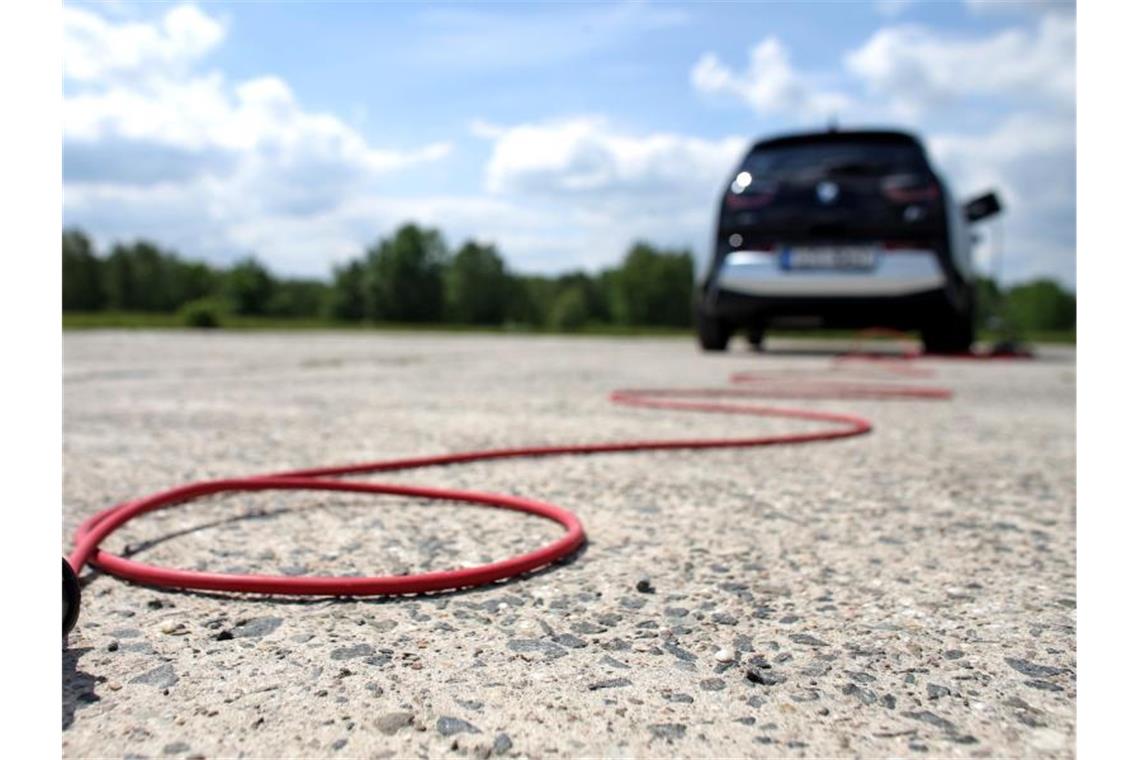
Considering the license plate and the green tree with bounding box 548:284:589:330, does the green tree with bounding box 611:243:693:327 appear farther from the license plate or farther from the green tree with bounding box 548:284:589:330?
the license plate

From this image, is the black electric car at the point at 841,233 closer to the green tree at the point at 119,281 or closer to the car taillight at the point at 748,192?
the car taillight at the point at 748,192

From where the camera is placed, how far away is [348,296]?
7644cm

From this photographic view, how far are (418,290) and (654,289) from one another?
21.7 metres

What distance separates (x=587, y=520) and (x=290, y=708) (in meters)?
0.99

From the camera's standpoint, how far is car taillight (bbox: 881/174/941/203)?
6.55m

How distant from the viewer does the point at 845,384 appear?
218 inches

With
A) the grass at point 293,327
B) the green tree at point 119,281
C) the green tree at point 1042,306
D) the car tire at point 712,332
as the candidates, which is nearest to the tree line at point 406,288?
the green tree at point 119,281

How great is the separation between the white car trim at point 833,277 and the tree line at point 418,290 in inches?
2450

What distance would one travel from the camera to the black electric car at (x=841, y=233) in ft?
21.7

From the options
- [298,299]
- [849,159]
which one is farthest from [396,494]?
[298,299]

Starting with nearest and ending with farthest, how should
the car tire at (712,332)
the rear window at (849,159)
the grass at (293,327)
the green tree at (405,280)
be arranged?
1. the rear window at (849,159)
2. the car tire at (712,332)
3. the grass at (293,327)
4. the green tree at (405,280)

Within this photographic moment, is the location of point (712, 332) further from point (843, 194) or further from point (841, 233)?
point (843, 194)

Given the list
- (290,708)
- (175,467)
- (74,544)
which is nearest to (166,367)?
(175,467)
